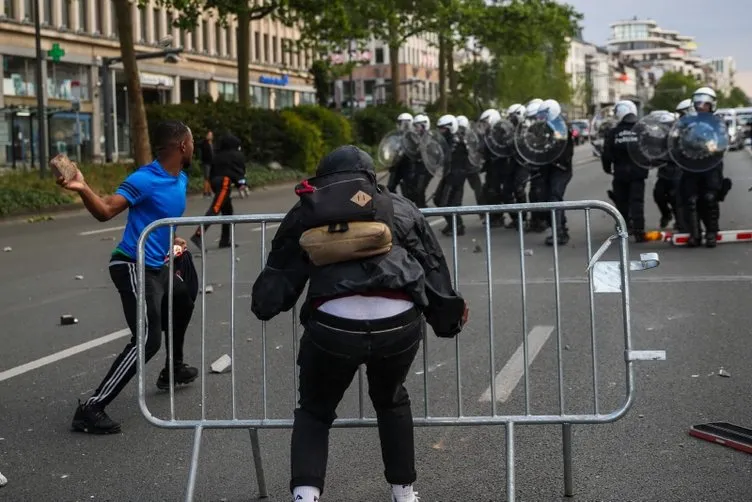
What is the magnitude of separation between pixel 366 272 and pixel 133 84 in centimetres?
→ 2639

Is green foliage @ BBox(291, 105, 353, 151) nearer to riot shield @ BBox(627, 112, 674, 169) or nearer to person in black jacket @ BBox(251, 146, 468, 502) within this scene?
riot shield @ BBox(627, 112, 674, 169)

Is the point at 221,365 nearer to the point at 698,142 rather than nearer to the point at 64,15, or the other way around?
the point at 698,142

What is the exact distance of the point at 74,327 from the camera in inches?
403

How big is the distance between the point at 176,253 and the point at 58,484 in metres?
1.40

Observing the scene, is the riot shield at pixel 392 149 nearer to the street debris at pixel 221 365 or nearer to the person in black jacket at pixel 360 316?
the street debris at pixel 221 365

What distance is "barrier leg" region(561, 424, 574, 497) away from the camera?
199 inches

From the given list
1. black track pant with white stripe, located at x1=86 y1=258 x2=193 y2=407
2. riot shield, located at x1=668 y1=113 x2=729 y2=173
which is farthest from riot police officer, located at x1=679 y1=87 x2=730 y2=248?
black track pant with white stripe, located at x1=86 y1=258 x2=193 y2=407

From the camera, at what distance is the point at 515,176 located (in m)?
19.3

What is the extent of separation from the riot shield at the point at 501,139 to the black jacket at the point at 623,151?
2866 mm

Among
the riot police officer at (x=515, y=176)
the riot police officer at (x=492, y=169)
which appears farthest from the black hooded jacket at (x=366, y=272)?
the riot police officer at (x=492, y=169)

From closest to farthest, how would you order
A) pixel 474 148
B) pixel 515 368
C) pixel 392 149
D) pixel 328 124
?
1. pixel 515 368
2. pixel 392 149
3. pixel 474 148
4. pixel 328 124

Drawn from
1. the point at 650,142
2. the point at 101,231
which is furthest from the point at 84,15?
the point at 650,142

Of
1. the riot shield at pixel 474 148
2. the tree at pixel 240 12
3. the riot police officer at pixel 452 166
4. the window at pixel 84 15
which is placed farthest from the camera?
the window at pixel 84 15

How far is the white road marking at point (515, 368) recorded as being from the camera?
6.98 metres
